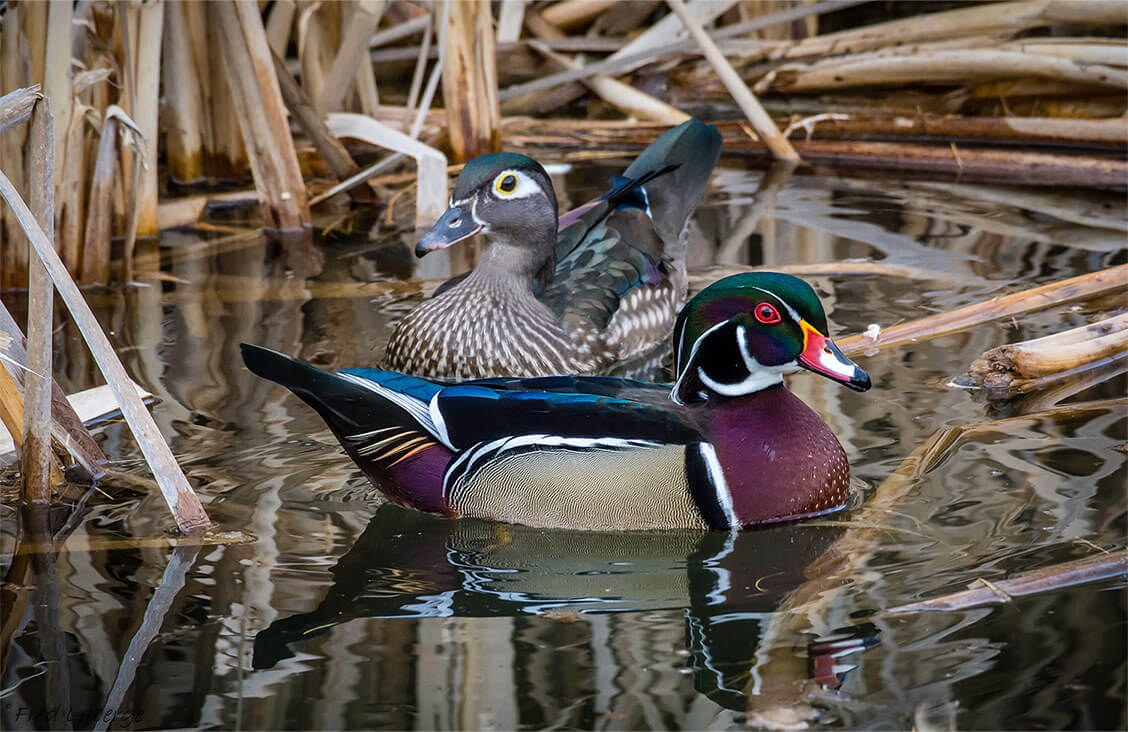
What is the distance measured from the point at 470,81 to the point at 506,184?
2.46 metres

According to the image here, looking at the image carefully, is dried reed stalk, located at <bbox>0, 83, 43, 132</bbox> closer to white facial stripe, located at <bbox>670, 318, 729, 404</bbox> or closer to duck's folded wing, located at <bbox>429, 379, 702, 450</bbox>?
duck's folded wing, located at <bbox>429, 379, 702, 450</bbox>

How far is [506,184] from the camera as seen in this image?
5.06 m

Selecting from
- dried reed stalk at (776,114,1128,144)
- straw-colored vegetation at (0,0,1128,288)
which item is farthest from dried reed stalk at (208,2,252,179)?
dried reed stalk at (776,114,1128,144)

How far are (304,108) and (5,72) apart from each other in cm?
165

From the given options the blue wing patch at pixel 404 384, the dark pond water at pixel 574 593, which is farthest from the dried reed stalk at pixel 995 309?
the blue wing patch at pixel 404 384

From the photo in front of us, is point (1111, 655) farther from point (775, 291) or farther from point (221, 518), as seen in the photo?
point (221, 518)

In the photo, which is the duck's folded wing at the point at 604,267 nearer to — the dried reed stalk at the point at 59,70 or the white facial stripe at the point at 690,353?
the white facial stripe at the point at 690,353

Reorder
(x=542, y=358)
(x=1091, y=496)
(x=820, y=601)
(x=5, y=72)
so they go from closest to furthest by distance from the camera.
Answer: (x=820, y=601)
(x=1091, y=496)
(x=542, y=358)
(x=5, y=72)

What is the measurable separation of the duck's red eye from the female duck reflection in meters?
0.52

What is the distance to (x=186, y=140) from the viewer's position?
7.10 m

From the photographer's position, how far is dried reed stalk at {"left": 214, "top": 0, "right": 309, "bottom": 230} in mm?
6133

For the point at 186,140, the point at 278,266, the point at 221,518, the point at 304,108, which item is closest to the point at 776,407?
the point at 221,518

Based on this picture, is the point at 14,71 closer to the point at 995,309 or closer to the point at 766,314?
the point at 766,314

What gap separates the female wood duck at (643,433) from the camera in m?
3.61
